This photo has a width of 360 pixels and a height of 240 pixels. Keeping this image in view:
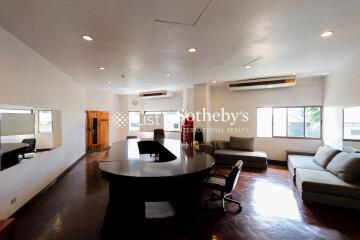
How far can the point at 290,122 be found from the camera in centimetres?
588

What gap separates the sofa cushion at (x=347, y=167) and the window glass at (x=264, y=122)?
2760mm

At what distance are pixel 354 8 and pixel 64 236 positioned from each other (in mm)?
4518

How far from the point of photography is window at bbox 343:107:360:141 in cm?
346

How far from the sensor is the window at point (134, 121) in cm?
887

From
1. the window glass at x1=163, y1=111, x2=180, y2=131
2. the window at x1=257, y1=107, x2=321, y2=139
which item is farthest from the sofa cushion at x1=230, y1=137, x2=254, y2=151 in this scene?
the window glass at x1=163, y1=111, x2=180, y2=131

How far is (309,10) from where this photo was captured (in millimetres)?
1976

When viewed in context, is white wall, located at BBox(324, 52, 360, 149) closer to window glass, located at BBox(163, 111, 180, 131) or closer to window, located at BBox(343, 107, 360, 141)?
window, located at BBox(343, 107, 360, 141)

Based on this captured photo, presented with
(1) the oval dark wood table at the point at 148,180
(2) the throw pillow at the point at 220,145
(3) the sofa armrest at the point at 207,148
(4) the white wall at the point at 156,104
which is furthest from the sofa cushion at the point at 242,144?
(1) the oval dark wood table at the point at 148,180

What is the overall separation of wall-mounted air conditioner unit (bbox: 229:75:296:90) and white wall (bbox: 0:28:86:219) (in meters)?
5.27

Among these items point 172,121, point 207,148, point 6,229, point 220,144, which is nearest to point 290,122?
point 220,144

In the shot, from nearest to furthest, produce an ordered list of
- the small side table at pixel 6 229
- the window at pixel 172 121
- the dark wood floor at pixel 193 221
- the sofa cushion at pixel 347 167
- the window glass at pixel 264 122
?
1. the small side table at pixel 6 229
2. the dark wood floor at pixel 193 221
3. the sofa cushion at pixel 347 167
4. the window glass at pixel 264 122
5. the window at pixel 172 121

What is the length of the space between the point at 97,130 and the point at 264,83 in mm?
7046

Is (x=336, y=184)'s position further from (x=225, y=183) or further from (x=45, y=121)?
(x=45, y=121)

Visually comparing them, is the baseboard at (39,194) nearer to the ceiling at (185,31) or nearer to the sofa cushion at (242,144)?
the ceiling at (185,31)
